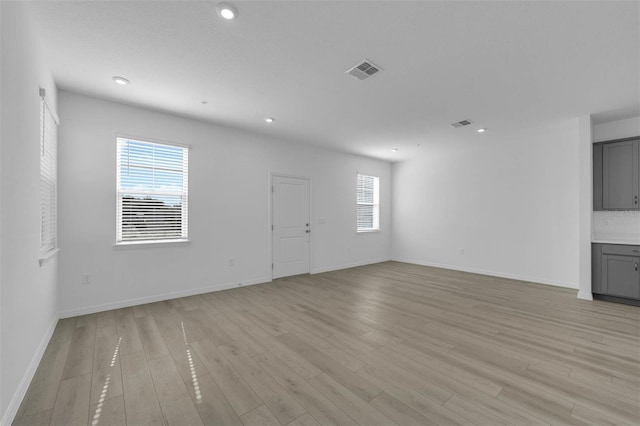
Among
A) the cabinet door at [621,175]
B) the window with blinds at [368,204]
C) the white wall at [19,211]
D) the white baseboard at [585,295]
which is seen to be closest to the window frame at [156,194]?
the white wall at [19,211]

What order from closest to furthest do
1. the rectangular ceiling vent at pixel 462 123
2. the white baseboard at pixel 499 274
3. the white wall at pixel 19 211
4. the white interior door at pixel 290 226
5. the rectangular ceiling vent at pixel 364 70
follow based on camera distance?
the white wall at pixel 19 211 < the rectangular ceiling vent at pixel 364 70 < the rectangular ceiling vent at pixel 462 123 < the white baseboard at pixel 499 274 < the white interior door at pixel 290 226

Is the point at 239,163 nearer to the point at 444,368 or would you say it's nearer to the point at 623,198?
the point at 444,368

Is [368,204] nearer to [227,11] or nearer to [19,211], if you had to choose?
[227,11]

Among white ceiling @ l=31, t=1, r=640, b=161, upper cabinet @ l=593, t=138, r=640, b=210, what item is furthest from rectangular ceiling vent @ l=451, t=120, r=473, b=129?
upper cabinet @ l=593, t=138, r=640, b=210

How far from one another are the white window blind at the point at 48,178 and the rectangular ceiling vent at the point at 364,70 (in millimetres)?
3069

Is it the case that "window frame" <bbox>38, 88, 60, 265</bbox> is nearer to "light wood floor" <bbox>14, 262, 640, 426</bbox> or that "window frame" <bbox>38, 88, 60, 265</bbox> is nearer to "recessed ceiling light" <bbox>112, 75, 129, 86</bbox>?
"recessed ceiling light" <bbox>112, 75, 129, 86</bbox>

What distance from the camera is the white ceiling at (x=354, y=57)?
212cm

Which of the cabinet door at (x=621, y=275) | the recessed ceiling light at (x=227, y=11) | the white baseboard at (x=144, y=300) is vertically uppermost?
the recessed ceiling light at (x=227, y=11)

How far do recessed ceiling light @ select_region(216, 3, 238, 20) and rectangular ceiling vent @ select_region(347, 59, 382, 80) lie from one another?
50.9 inches

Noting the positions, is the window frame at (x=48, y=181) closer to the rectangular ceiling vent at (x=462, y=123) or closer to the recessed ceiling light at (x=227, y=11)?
Answer: the recessed ceiling light at (x=227, y=11)

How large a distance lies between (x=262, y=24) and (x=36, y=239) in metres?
2.77

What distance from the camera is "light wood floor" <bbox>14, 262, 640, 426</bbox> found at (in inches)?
71.7

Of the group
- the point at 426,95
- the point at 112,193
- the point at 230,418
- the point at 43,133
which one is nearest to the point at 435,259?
the point at 426,95

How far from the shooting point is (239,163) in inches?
199
